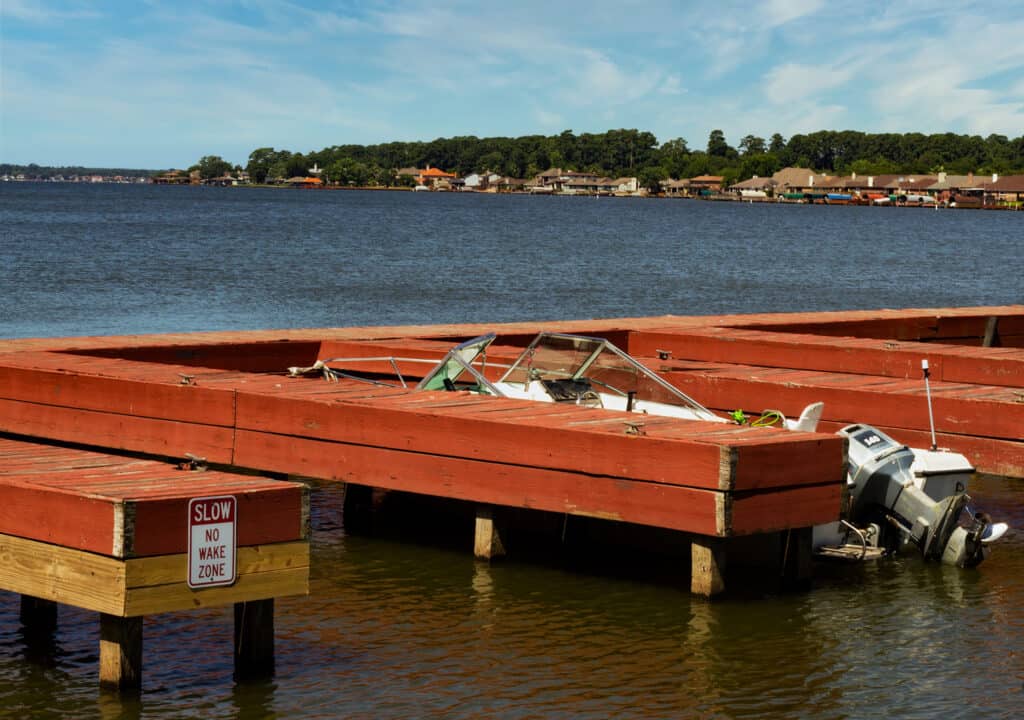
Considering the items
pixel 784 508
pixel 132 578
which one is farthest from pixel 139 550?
pixel 784 508

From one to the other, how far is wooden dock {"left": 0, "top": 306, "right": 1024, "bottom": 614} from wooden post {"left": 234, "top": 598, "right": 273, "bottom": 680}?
2.94 meters

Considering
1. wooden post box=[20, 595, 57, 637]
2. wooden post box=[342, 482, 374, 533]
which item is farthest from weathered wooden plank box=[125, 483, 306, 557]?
wooden post box=[342, 482, 374, 533]

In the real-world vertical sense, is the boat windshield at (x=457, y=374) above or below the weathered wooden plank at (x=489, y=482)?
above

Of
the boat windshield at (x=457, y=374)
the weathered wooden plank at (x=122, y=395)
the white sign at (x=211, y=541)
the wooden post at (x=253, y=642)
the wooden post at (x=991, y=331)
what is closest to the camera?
the white sign at (x=211, y=541)

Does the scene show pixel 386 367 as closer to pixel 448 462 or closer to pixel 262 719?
pixel 448 462

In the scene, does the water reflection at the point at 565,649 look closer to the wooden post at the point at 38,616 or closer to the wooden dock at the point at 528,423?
the wooden post at the point at 38,616

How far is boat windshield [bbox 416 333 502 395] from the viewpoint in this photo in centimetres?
1385

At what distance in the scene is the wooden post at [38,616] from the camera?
9.75m

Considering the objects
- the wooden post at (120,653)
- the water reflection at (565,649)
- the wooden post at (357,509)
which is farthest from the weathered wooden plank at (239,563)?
the wooden post at (357,509)

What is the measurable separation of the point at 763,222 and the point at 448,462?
14361cm

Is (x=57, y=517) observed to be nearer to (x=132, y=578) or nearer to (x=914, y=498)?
(x=132, y=578)

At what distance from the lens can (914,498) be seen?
40.1ft

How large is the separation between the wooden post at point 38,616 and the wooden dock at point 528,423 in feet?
10.2

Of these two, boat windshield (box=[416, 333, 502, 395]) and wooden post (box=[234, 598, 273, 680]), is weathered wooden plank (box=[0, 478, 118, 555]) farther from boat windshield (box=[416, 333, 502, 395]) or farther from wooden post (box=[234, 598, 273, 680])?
boat windshield (box=[416, 333, 502, 395])
